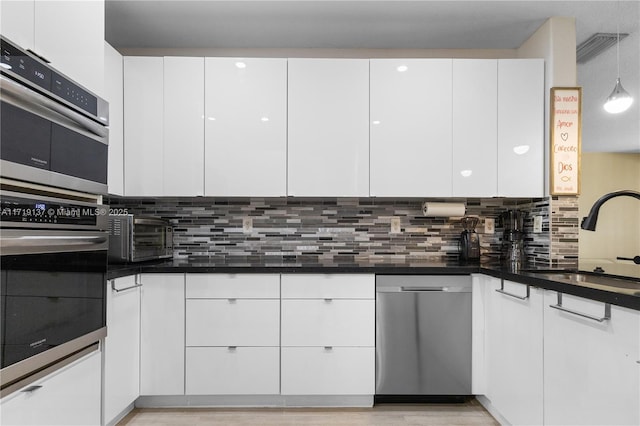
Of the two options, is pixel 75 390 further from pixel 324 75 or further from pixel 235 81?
pixel 324 75

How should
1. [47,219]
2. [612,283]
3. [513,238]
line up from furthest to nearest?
[513,238]
[612,283]
[47,219]

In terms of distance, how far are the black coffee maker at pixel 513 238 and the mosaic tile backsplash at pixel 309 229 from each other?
9 cm

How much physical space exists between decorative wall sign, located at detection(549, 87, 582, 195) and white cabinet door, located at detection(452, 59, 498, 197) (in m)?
0.35

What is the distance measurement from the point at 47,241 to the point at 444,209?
2.45 m

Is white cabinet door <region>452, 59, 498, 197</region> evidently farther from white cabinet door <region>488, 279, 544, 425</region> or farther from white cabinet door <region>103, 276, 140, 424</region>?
white cabinet door <region>103, 276, 140, 424</region>

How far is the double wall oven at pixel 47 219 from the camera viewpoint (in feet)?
4.39

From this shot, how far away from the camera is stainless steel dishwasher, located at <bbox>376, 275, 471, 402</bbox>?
2680mm

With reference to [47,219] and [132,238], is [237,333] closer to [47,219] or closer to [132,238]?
[132,238]

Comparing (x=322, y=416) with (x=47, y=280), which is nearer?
(x=47, y=280)

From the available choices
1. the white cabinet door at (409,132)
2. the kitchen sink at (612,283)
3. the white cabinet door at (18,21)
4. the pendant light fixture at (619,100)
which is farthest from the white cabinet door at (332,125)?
the white cabinet door at (18,21)

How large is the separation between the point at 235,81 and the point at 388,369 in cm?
207

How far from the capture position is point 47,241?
58.8 inches

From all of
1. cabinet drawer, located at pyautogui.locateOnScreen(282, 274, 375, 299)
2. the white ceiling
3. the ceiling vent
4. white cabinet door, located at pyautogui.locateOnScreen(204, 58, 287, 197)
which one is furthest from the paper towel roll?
the ceiling vent

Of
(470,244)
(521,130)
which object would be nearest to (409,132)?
(521,130)
